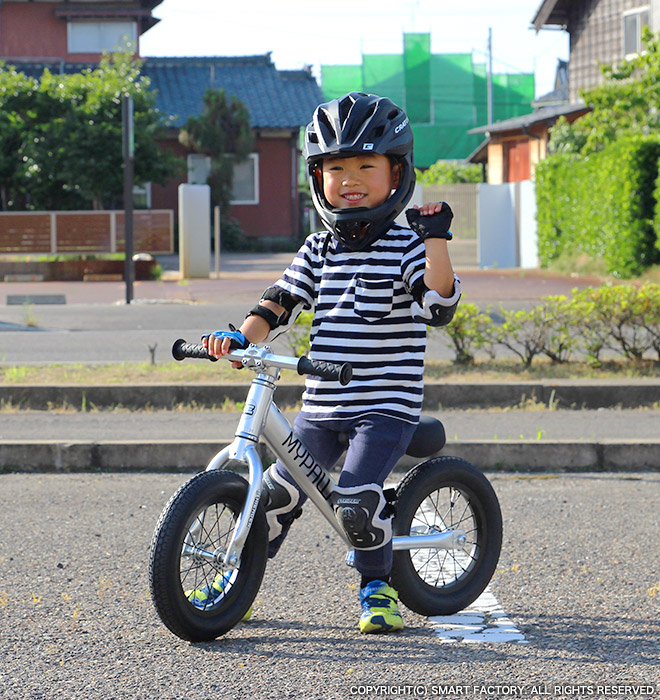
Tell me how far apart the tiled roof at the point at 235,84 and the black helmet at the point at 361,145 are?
115 feet

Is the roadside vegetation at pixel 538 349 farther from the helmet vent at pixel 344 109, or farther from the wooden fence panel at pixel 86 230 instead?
the wooden fence panel at pixel 86 230

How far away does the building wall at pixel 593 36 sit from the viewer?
92.7ft

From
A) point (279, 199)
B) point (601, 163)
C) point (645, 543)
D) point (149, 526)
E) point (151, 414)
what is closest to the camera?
point (645, 543)

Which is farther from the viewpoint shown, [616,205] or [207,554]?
[616,205]

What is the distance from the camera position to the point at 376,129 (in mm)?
3867

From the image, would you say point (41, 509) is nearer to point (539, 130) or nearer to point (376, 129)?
point (376, 129)

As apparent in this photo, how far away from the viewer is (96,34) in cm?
4116

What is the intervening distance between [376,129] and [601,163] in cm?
1955

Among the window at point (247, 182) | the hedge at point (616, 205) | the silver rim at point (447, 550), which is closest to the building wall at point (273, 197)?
the window at point (247, 182)

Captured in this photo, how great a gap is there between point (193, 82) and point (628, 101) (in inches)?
816

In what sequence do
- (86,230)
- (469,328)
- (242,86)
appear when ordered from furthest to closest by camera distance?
1. (242,86)
2. (86,230)
3. (469,328)

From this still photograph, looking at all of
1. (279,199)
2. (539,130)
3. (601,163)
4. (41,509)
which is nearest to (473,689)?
(41,509)

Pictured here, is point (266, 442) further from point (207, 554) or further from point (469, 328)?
point (469, 328)

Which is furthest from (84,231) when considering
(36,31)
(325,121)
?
(325,121)
